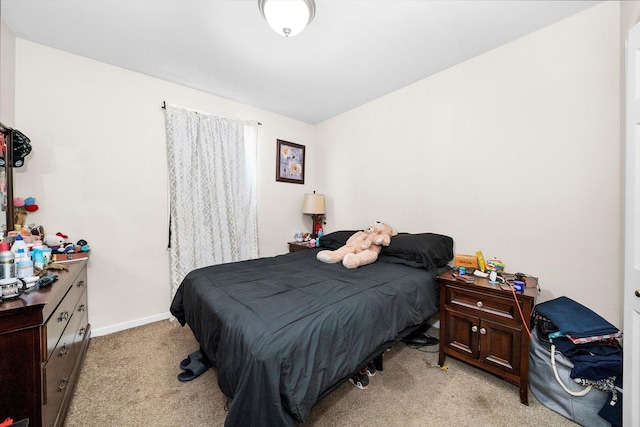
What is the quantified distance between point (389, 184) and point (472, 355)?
181 cm

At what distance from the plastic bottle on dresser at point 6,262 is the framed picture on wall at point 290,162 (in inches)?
104

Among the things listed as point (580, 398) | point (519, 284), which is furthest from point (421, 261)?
point (580, 398)

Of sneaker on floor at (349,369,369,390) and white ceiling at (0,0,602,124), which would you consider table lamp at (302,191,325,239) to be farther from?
sneaker on floor at (349,369,369,390)

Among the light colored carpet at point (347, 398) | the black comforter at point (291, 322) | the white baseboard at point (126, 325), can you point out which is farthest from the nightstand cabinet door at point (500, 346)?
the white baseboard at point (126, 325)

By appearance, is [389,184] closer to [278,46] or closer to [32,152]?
[278,46]

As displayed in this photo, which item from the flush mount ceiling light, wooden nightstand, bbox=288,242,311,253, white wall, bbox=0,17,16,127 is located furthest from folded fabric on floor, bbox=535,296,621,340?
white wall, bbox=0,17,16,127

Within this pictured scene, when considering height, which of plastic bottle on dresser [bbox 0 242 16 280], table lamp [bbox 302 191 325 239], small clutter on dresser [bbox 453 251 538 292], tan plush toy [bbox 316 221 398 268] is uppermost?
table lamp [bbox 302 191 325 239]

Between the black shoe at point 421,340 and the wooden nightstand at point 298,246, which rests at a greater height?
the wooden nightstand at point 298,246

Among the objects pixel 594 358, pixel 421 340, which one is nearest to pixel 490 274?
pixel 594 358

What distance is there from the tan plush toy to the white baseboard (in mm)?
1868

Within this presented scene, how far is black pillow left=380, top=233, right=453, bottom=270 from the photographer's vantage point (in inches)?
80.2

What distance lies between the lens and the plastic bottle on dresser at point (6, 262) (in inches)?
42.3

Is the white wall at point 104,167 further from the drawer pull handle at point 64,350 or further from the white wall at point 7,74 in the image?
the drawer pull handle at point 64,350

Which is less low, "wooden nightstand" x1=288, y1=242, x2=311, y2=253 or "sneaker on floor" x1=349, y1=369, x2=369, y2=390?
"wooden nightstand" x1=288, y1=242, x2=311, y2=253
